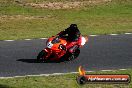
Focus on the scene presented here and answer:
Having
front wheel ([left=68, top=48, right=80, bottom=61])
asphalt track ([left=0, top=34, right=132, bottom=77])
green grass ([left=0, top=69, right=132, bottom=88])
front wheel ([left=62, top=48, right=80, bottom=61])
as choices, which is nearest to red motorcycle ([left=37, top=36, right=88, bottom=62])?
front wheel ([left=62, top=48, right=80, bottom=61])

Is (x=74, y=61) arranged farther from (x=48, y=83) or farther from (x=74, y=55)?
(x=48, y=83)

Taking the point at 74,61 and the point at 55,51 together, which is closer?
the point at 55,51

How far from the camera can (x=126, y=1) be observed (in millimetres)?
36312

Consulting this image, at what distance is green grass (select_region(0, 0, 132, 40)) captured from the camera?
86.6ft

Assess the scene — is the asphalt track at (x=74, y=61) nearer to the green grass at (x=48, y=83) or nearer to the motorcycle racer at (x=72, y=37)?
the motorcycle racer at (x=72, y=37)

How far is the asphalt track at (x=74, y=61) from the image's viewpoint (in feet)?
61.0

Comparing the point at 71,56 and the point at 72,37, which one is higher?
the point at 72,37

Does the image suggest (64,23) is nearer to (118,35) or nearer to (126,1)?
(118,35)

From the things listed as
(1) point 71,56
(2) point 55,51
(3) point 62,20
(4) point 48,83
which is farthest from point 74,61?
(3) point 62,20

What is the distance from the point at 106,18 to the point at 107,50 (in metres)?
9.56

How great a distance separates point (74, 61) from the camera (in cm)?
2002

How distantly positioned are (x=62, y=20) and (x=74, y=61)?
10.5 meters

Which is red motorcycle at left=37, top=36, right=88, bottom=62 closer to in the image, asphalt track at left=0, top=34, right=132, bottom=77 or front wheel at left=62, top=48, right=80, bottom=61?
front wheel at left=62, top=48, right=80, bottom=61

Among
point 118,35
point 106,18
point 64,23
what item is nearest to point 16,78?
point 118,35
